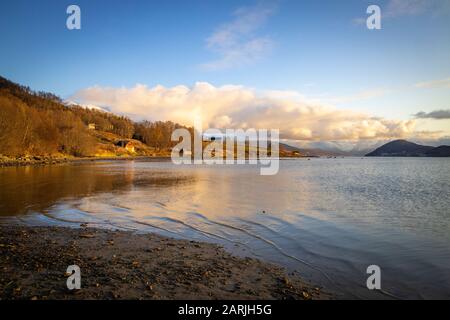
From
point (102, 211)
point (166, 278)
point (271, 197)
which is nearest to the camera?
point (166, 278)

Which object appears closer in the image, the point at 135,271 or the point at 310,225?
the point at 135,271

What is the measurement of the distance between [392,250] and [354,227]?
4.31 m

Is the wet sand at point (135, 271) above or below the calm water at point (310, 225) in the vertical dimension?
above

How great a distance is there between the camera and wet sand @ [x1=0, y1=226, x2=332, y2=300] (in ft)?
24.6

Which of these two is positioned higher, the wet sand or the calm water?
the wet sand

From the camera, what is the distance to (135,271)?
29.5 feet

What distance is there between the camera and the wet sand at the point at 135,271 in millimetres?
7492

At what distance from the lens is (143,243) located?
12.6 meters

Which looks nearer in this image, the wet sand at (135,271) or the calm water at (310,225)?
the wet sand at (135,271)

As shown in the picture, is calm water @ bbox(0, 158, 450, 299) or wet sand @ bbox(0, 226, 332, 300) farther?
calm water @ bbox(0, 158, 450, 299)

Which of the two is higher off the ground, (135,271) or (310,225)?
(135,271)
